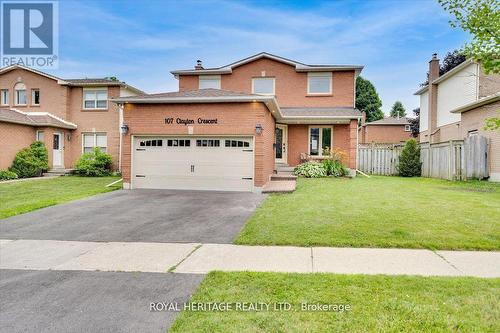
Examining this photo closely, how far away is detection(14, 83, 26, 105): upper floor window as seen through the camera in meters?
21.6

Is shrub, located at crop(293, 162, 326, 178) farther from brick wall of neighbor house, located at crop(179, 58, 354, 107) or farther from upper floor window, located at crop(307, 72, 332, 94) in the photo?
upper floor window, located at crop(307, 72, 332, 94)

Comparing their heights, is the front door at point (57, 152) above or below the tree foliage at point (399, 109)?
below

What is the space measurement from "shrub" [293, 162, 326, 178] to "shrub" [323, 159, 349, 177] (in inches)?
10.7

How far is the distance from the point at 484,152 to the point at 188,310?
54.3 ft

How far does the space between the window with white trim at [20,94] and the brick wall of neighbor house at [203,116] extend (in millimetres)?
13637

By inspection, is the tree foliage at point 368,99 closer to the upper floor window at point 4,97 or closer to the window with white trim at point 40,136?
the window with white trim at point 40,136

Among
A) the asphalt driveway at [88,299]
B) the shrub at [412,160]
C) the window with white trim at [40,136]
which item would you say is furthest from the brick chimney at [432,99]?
the window with white trim at [40,136]

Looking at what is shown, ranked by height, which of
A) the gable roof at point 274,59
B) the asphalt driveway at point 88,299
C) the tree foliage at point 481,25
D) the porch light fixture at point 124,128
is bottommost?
the asphalt driveway at point 88,299

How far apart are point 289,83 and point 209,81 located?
5399 millimetres

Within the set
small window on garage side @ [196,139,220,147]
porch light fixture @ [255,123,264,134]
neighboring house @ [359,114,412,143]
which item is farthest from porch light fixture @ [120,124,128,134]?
neighboring house @ [359,114,412,143]

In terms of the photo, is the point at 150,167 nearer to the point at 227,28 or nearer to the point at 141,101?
the point at 141,101

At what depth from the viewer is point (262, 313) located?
3104 mm

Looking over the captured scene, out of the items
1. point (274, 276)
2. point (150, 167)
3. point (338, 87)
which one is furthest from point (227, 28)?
point (274, 276)

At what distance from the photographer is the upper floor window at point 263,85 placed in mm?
20797
